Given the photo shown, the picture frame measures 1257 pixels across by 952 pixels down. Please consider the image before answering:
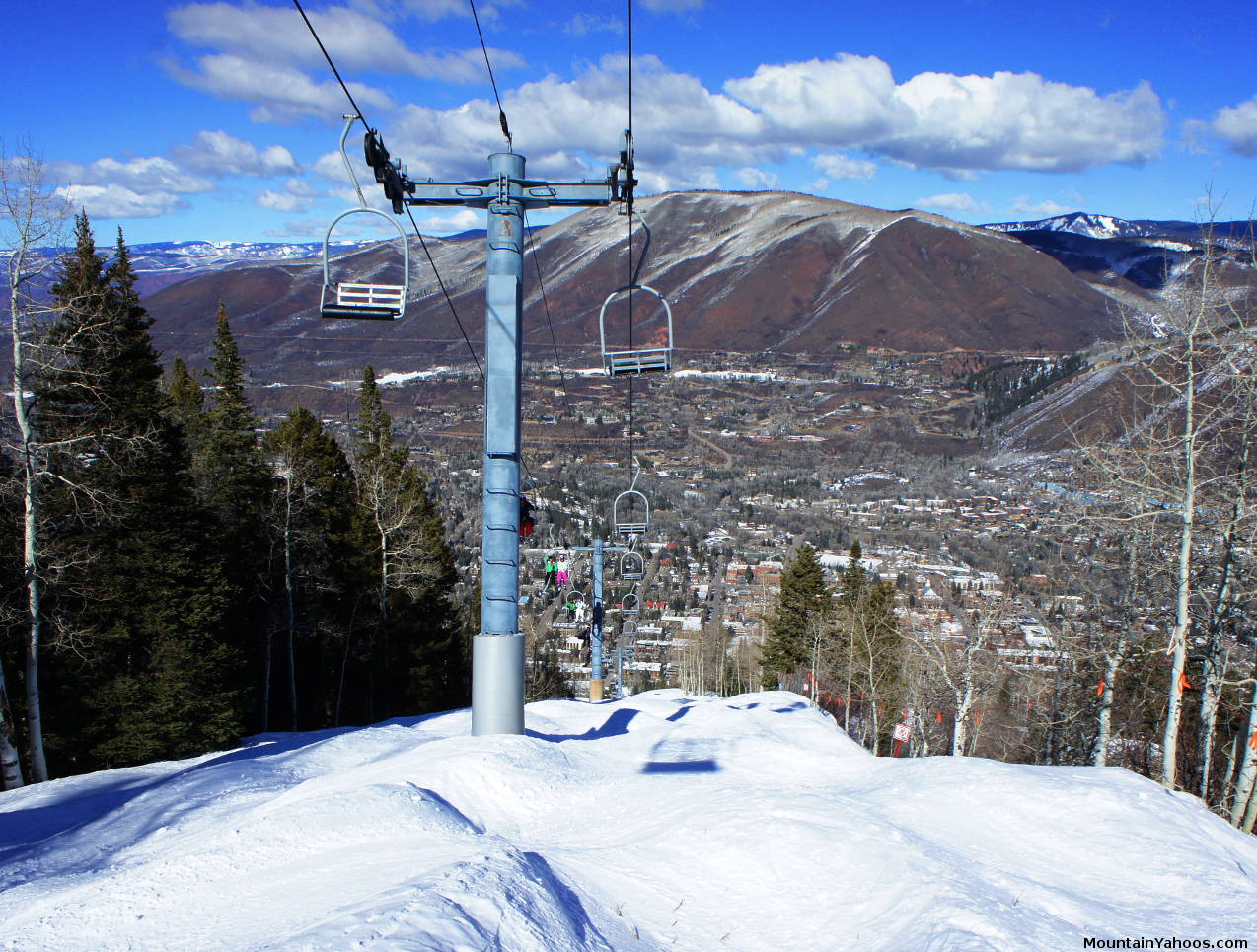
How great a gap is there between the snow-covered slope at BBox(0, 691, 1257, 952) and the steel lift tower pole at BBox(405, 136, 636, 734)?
0.70 meters

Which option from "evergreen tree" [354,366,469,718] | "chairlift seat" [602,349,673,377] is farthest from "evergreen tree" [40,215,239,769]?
"chairlift seat" [602,349,673,377]

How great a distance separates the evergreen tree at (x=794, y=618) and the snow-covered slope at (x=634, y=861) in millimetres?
30759

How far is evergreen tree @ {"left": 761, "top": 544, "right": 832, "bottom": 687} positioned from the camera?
3922cm

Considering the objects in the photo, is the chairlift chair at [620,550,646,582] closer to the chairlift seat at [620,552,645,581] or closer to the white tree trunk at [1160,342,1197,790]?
the chairlift seat at [620,552,645,581]

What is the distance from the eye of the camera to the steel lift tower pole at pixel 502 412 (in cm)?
902

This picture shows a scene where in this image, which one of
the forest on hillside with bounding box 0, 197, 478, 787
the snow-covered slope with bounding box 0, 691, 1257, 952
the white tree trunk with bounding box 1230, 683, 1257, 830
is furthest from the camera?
the forest on hillside with bounding box 0, 197, 478, 787

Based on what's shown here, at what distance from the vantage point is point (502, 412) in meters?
9.09

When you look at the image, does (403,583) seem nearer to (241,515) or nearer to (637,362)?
(241,515)

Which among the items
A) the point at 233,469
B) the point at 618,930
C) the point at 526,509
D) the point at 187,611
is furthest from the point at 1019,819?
the point at 233,469

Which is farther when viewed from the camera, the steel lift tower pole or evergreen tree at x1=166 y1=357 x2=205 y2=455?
evergreen tree at x1=166 y1=357 x2=205 y2=455

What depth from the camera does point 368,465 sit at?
29.5m

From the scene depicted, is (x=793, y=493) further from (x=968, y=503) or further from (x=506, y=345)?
(x=506, y=345)

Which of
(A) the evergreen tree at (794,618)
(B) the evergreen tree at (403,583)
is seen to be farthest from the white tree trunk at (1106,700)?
(A) the evergreen tree at (794,618)

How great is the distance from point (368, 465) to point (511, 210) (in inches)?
853
